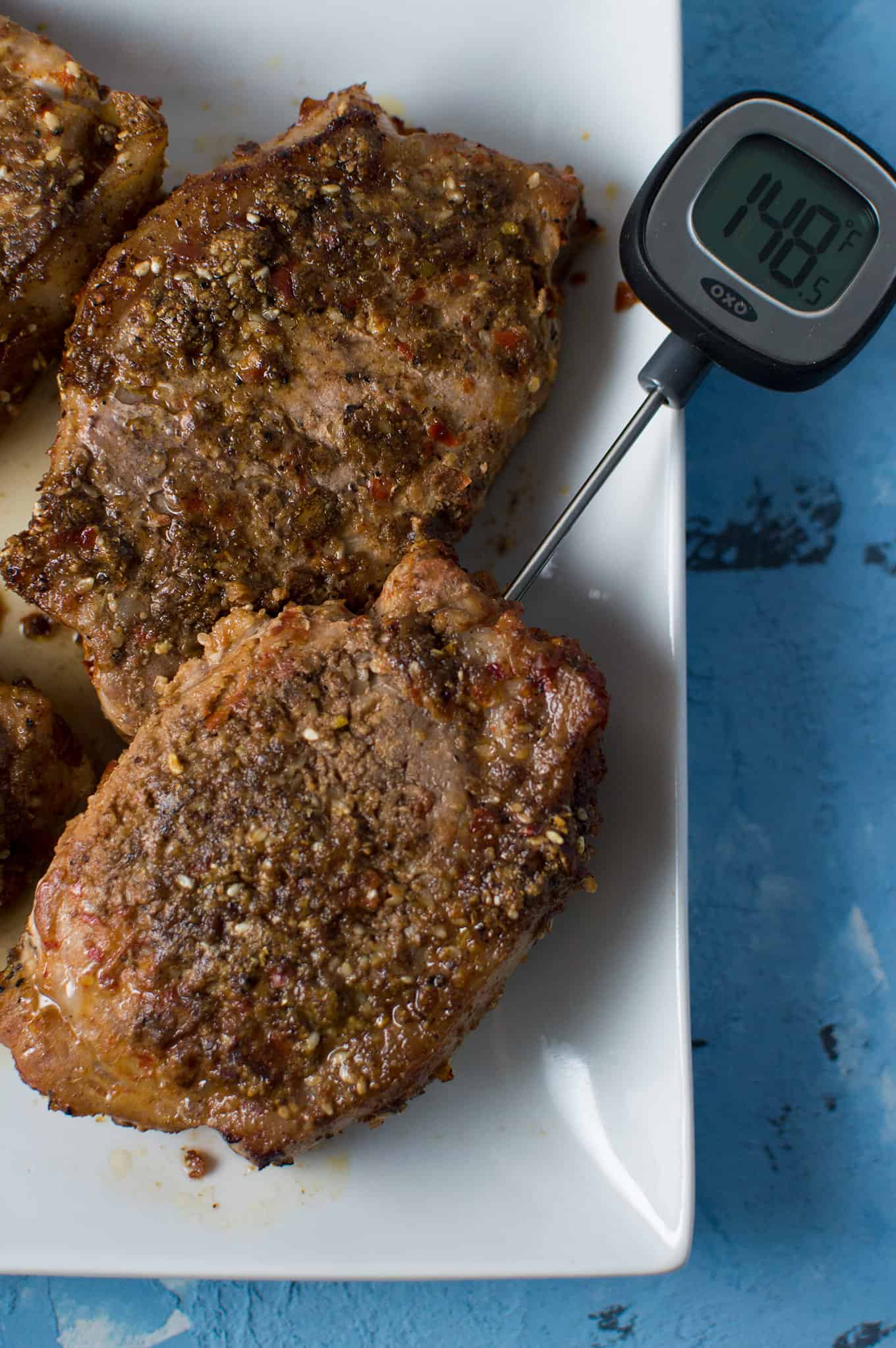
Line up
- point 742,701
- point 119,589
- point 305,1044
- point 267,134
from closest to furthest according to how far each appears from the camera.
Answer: point 305,1044
point 119,589
point 267,134
point 742,701

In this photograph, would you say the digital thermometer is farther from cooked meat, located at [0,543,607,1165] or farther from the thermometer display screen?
cooked meat, located at [0,543,607,1165]

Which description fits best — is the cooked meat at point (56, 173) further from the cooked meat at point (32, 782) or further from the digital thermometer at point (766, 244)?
the digital thermometer at point (766, 244)

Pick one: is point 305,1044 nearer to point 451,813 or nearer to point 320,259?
point 451,813

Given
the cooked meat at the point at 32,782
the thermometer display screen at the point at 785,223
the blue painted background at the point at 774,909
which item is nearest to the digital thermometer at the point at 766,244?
the thermometer display screen at the point at 785,223

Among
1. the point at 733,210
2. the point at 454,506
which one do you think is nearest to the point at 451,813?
the point at 454,506

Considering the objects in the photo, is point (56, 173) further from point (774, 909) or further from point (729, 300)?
point (774, 909)

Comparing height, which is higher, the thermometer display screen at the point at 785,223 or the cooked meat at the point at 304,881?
the thermometer display screen at the point at 785,223

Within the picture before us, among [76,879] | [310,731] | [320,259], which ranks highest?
[320,259]
